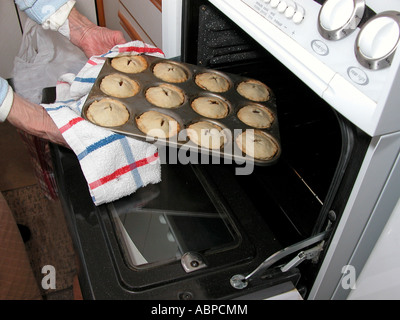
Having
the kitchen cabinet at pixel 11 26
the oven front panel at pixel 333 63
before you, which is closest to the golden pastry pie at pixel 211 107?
the oven front panel at pixel 333 63

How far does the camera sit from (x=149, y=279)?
0.67 m

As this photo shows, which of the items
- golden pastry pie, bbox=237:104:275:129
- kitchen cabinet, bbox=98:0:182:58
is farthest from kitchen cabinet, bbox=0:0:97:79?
golden pastry pie, bbox=237:104:275:129

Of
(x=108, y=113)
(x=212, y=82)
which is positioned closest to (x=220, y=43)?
(x=212, y=82)

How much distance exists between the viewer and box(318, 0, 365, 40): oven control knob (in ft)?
1.68

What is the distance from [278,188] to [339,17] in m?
0.44

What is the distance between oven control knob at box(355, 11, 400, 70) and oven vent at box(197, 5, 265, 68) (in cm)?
49

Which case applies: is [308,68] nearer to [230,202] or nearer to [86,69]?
[230,202]

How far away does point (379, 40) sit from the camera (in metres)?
0.49

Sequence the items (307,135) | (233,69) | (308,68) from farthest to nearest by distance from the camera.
Answer: (233,69)
(307,135)
(308,68)

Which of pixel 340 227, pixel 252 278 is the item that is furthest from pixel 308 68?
pixel 252 278

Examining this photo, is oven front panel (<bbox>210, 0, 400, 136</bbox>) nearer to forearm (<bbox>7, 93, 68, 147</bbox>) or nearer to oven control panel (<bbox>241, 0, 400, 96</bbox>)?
oven control panel (<bbox>241, 0, 400, 96</bbox>)

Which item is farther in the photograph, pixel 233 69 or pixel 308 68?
pixel 233 69

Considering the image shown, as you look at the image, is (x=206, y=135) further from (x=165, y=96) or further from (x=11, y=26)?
(x=11, y=26)
